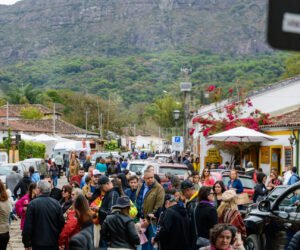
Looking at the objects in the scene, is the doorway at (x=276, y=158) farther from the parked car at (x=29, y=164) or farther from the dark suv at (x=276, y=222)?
the dark suv at (x=276, y=222)

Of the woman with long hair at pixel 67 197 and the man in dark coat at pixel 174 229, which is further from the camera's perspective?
the woman with long hair at pixel 67 197

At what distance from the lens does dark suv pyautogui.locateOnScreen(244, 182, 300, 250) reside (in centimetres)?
1114

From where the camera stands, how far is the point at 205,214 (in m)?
9.43

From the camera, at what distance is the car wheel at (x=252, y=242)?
11969 mm

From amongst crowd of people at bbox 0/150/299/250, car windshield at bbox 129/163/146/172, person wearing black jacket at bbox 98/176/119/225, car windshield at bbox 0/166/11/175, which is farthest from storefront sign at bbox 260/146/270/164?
person wearing black jacket at bbox 98/176/119/225

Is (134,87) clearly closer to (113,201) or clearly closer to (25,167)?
(25,167)

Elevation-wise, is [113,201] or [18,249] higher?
[113,201]

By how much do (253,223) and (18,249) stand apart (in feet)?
18.9

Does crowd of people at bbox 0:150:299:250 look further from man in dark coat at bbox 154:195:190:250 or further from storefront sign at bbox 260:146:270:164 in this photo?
storefront sign at bbox 260:146:270:164

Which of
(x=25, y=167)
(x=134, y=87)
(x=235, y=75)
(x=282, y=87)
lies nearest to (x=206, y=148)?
(x=282, y=87)

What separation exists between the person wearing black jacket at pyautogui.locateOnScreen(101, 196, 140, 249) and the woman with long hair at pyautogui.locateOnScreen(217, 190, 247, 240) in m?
1.47

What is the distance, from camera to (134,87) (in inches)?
6545

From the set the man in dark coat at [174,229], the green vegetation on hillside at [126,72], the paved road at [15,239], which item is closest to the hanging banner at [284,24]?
the man in dark coat at [174,229]

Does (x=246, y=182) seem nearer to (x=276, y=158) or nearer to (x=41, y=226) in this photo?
(x=41, y=226)
